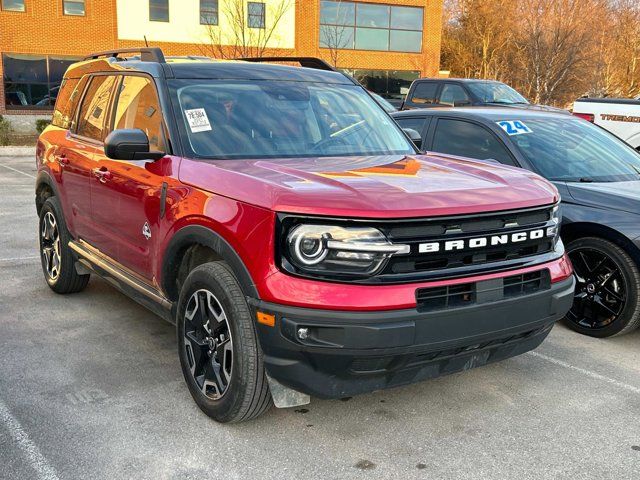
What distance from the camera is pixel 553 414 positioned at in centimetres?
363

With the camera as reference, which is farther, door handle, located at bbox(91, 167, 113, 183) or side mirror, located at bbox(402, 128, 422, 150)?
side mirror, located at bbox(402, 128, 422, 150)

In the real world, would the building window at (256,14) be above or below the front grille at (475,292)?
above

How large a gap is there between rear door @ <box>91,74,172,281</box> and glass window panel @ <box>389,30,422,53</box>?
30530 millimetres

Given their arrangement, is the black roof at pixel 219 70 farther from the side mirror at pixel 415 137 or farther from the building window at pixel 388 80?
the building window at pixel 388 80

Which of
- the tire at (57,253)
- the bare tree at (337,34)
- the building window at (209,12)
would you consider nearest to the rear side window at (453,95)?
the tire at (57,253)

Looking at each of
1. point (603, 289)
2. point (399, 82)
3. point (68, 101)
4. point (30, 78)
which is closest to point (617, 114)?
point (603, 289)

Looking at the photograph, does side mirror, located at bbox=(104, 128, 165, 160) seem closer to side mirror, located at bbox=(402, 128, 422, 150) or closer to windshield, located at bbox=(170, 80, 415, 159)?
windshield, located at bbox=(170, 80, 415, 159)

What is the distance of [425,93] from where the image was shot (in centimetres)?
Result: 1473

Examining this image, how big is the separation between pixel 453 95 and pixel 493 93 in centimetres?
82

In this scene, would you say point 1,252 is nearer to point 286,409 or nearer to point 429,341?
point 286,409

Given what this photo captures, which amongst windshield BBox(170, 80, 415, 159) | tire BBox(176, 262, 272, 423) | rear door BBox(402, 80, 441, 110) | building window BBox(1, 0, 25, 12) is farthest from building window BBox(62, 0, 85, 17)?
tire BBox(176, 262, 272, 423)

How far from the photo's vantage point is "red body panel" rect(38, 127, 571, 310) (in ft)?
9.46

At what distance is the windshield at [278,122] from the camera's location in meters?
3.87

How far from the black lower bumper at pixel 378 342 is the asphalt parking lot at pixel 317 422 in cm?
38
